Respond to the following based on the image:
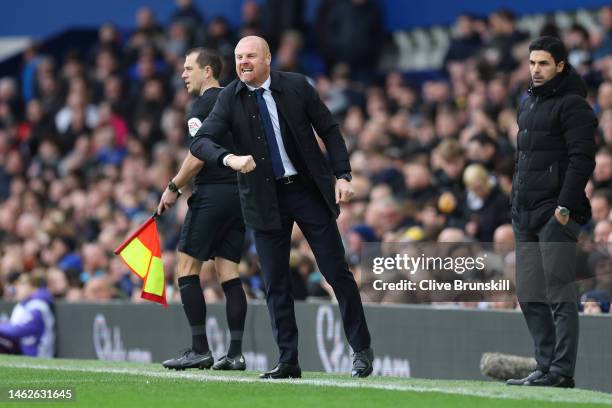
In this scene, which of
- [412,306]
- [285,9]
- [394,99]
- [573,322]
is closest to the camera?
[573,322]

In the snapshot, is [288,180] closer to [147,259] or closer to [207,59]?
[207,59]

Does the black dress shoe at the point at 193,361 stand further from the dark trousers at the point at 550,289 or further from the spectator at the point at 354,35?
the spectator at the point at 354,35

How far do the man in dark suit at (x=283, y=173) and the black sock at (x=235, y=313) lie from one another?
0.94m

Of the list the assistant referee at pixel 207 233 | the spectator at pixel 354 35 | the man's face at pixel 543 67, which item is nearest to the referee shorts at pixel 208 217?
the assistant referee at pixel 207 233

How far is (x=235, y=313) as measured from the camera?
10.1 m

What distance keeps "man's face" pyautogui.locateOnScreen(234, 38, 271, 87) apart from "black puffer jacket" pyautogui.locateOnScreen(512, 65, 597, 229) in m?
1.57

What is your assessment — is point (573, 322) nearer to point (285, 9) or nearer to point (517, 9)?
point (517, 9)

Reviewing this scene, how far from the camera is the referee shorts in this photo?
998cm

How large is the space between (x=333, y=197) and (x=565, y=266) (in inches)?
56.5

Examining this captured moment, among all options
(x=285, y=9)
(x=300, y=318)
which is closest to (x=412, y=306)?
(x=300, y=318)

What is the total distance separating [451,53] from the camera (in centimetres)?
1802

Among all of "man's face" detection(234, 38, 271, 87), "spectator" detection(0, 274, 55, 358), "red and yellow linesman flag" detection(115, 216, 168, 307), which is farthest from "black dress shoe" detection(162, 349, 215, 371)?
"spectator" detection(0, 274, 55, 358)

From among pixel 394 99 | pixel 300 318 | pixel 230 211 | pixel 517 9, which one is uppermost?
pixel 517 9

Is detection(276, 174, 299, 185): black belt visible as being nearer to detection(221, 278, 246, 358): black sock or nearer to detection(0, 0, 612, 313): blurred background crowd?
detection(221, 278, 246, 358): black sock
